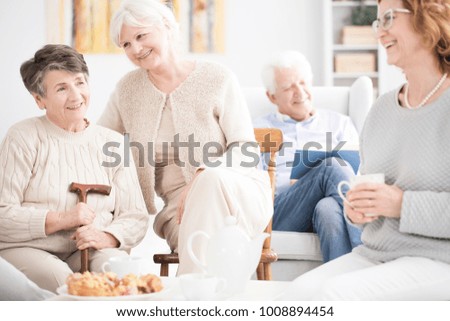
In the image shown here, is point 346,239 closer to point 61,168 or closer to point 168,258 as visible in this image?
point 168,258

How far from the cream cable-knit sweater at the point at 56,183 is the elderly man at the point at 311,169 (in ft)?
1.85

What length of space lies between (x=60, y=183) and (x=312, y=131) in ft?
3.49

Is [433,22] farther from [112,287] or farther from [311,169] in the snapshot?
[311,169]

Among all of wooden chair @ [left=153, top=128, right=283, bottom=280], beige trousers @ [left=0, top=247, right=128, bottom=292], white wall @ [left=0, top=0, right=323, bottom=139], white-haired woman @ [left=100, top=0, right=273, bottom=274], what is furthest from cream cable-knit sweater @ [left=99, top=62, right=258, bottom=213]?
white wall @ [left=0, top=0, right=323, bottom=139]

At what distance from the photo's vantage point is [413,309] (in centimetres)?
129

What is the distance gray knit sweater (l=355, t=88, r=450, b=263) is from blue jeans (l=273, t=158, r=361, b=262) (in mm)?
688

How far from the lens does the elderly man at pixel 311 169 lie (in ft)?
6.95

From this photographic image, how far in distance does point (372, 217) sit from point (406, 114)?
0.21m

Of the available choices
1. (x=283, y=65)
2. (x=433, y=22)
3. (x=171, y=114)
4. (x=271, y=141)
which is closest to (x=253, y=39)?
(x=283, y=65)

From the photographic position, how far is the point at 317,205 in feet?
7.20

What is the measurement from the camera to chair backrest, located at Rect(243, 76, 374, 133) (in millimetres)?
2709

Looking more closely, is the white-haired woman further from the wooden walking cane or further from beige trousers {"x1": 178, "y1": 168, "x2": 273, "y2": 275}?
the wooden walking cane

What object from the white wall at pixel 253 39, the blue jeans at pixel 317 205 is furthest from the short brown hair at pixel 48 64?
the white wall at pixel 253 39

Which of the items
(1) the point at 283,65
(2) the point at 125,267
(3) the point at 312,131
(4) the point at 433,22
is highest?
(4) the point at 433,22
